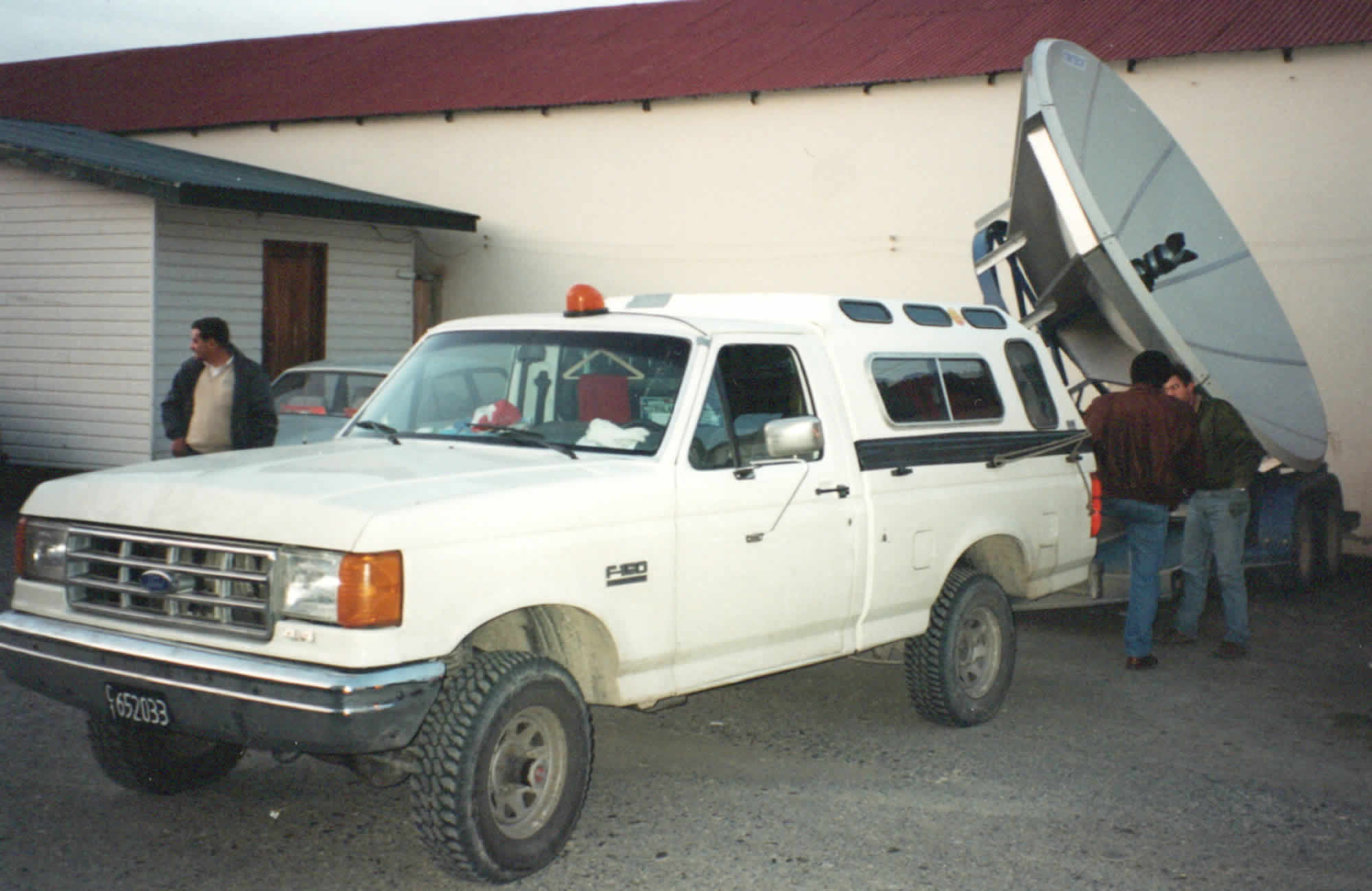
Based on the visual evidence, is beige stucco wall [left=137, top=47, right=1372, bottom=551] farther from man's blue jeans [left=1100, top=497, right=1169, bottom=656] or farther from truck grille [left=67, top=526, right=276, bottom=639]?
truck grille [left=67, top=526, right=276, bottom=639]

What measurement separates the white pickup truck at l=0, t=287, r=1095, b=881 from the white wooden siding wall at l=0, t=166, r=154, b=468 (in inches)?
406

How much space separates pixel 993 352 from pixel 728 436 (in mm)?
2403

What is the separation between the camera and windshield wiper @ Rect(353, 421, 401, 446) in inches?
231

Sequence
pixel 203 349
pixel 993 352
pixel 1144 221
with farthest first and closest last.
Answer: pixel 1144 221
pixel 203 349
pixel 993 352

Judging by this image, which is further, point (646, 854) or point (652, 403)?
point (652, 403)

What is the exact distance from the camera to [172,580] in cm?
470

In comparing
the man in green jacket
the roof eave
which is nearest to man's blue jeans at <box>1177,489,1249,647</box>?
the man in green jacket

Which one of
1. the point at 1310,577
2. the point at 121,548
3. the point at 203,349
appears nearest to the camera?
the point at 121,548

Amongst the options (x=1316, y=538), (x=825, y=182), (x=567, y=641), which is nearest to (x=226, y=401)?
(x=567, y=641)

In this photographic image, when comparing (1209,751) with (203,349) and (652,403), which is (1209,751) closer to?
(652,403)

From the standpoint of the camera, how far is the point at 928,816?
5.64 m

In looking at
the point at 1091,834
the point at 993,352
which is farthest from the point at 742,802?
the point at 993,352

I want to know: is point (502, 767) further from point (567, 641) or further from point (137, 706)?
point (137, 706)

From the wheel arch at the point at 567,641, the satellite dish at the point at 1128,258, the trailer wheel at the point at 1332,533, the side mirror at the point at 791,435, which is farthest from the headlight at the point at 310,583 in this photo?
the trailer wheel at the point at 1332,533
